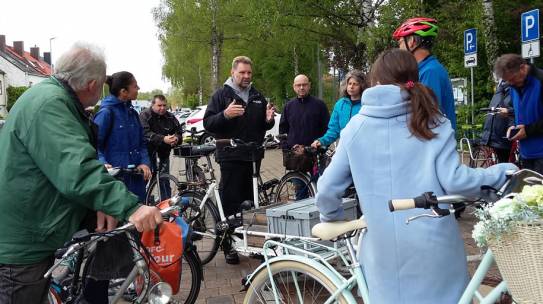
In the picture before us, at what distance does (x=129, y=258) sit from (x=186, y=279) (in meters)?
1.15

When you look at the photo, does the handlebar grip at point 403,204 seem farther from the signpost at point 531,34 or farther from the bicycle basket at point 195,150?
the signpost at point 531,34

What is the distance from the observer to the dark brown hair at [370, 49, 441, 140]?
220cm

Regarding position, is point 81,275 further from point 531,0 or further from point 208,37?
point 208,37

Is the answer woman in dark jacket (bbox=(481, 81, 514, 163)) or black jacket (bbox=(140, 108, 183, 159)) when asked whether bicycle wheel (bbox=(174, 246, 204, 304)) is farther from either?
woman in dark jacket (bbox=(481, 81, 514, 163))

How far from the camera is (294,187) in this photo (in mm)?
6688

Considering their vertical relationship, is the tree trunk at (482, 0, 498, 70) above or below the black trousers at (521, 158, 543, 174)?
above

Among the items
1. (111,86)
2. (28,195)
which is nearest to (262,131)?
(111,86)

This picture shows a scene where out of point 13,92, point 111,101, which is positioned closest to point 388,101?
point 111,101

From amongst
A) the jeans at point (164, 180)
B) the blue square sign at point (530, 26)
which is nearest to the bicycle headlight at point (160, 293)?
the jeans at point (164, 180)

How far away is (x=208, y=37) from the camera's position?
31844mm

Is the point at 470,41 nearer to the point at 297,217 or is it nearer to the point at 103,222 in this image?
the point at 297,217

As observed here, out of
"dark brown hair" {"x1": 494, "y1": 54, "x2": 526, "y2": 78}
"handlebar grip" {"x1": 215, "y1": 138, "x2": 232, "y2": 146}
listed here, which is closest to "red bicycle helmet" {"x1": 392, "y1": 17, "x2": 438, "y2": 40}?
"dark brown hair" {"x1": 494, "y1": 54, "x2": 526, "y2": 78}

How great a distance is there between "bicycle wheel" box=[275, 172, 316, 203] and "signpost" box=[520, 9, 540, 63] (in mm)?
3939

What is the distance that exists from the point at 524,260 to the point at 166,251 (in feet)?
6.25
